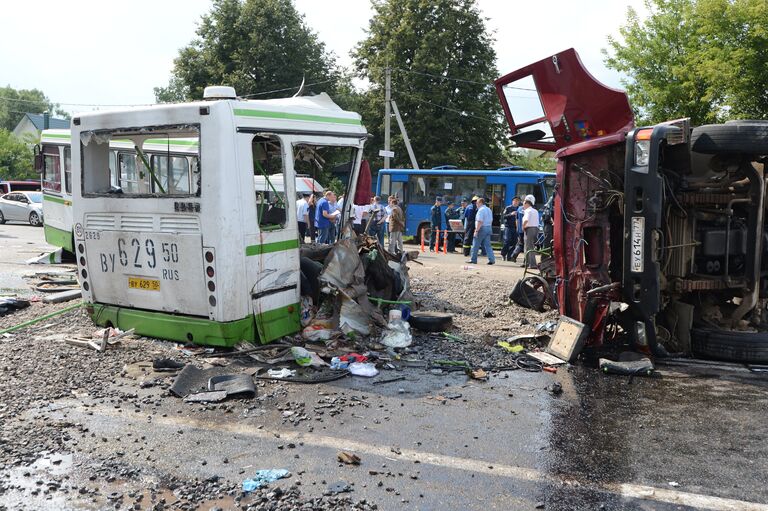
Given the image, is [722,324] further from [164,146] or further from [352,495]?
[164,146]

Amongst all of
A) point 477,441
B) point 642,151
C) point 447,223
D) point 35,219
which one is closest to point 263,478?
point 477,441

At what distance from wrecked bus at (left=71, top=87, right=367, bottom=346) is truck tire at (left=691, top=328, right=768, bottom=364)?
14.4 feet

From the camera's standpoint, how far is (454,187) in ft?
81.6

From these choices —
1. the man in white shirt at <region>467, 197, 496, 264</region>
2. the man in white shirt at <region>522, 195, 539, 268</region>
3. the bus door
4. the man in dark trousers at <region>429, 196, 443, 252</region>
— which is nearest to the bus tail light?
the bus door

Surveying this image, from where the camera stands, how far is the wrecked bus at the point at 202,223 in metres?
6.54

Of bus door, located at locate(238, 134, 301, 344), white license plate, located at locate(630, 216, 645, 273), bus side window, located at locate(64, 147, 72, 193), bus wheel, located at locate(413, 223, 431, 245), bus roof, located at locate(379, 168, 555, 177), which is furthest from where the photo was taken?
bus wheel, located at locate(413, 223, 431, 245)

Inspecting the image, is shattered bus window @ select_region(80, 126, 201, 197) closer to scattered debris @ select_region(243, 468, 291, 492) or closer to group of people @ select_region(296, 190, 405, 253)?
scattered debris @ select_region(243, 468, 291, 492)

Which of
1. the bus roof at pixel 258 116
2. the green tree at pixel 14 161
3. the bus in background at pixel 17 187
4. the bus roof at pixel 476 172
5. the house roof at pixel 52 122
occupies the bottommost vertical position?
the bus in background at pixel 17 187

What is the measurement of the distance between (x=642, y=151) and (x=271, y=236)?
385 cm

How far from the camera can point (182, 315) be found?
6953mm

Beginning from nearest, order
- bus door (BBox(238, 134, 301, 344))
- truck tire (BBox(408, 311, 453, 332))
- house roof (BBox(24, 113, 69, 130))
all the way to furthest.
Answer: bus door (BBox(238, 134, 301, 344)), truck tire (BBox(408, 311, 453, 332)), house roof (BBox(24, 113, 69, 130))

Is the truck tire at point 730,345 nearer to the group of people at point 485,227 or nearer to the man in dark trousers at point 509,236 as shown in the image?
the group of people at point 485,227

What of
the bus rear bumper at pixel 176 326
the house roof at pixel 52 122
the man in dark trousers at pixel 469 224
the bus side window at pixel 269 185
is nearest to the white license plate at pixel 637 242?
the bus side window at pixel 269 185

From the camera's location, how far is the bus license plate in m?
7.01
